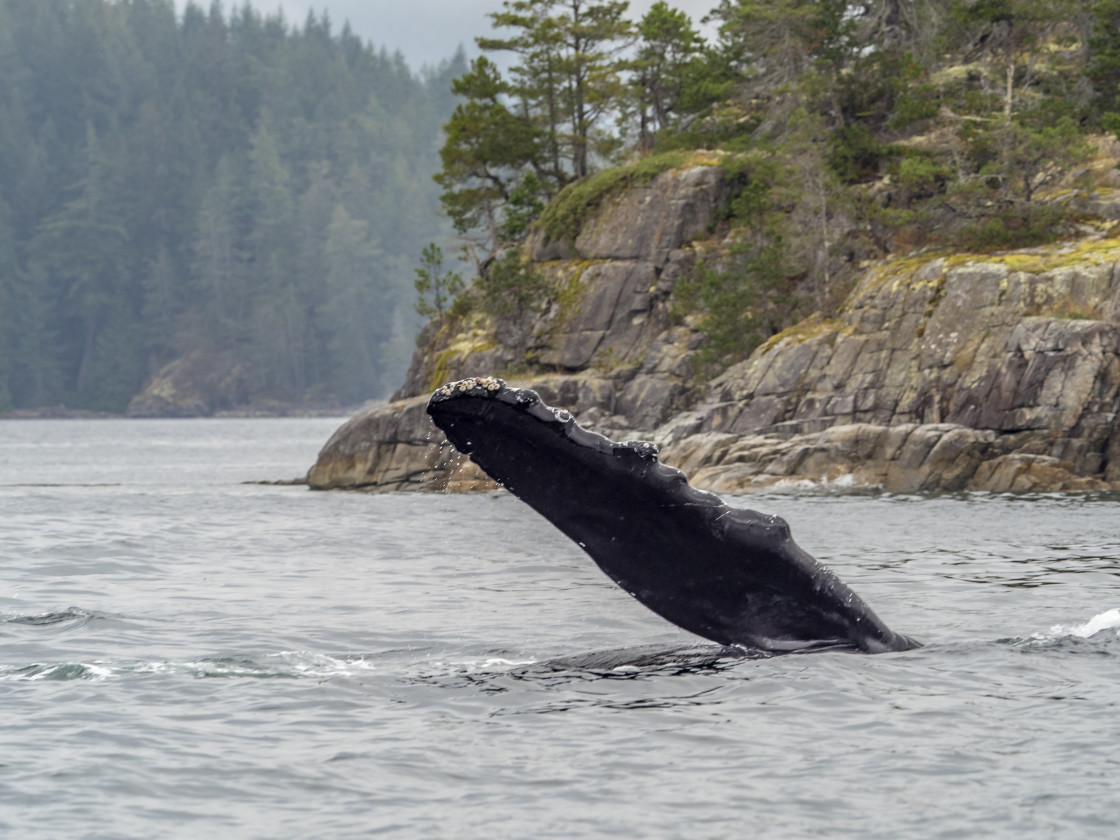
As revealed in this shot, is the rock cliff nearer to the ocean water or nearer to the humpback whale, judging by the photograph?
the ocean water

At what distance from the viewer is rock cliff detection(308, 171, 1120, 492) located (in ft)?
106

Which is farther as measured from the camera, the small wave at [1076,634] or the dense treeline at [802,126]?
the dense treeline at [802,126]

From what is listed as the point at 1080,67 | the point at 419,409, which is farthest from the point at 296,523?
the point at 1080,67

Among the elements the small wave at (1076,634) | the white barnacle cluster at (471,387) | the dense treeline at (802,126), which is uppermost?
the dense treeline at (802,126)

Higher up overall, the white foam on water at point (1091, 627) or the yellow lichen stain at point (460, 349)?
the yellow lichen stain at point (460, 349)

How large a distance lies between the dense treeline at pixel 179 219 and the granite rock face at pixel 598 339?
335 feet

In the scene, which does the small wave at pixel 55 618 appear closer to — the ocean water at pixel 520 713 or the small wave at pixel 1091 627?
the ocean water at pixel 520 713

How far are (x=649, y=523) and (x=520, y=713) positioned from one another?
5.07 ft

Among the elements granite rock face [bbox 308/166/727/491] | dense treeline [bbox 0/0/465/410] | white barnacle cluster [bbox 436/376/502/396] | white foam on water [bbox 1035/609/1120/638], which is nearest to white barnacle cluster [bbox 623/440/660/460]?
white barnacle cluster [bbox 436/376/502/396]

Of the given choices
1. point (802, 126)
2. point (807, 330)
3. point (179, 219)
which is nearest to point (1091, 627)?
point (807, 330)

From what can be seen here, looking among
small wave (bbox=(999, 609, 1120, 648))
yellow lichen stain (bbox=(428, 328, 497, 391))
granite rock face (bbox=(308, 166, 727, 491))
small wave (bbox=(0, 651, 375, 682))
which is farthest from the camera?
yellow lichen stain (bbox=(428, 328, 497, 391))

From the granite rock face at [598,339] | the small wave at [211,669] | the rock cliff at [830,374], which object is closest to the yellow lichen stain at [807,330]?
the rock cliff at [830,374]

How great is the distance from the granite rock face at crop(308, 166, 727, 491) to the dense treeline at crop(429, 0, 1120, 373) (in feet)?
4.52

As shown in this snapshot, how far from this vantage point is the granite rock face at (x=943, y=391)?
1257 inches
